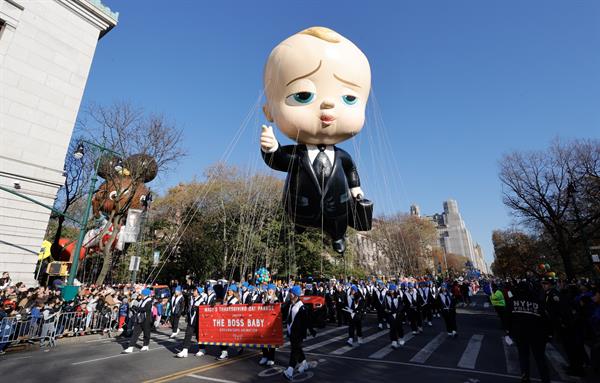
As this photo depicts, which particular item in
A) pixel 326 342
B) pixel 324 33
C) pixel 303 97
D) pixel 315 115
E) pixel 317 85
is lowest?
pixel 326 342

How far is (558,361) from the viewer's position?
7.43 meters

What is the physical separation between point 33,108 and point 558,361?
24004 mm

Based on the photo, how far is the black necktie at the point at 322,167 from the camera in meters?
8.40

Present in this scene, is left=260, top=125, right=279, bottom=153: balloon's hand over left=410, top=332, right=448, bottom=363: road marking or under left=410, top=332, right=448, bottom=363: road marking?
over

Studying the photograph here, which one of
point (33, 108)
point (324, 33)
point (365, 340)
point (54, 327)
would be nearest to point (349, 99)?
point (324, 33)

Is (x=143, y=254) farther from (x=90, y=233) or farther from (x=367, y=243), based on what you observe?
(x=367, y=243)

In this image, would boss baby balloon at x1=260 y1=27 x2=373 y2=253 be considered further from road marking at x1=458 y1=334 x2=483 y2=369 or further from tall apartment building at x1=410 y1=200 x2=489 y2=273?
tall apartment building at x1=410 y1=200 x2=489 y2=273

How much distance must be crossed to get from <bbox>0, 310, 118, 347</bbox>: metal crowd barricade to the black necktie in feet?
34.0

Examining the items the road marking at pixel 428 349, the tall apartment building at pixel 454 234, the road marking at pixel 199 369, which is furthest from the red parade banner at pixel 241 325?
the tall apartment building at pixel 454 234

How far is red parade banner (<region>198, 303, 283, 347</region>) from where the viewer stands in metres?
7.34

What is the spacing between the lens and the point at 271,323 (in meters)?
7.40

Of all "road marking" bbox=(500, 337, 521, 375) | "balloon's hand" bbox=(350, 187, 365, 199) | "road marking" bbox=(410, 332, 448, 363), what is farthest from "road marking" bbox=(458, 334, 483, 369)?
"balloon's hand" bbox=(350, 187, 365, 199)

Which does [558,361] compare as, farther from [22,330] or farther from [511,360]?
[22,330]

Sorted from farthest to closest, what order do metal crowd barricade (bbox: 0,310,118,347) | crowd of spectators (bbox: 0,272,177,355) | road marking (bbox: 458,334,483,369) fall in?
crowd of spectators (bbox: 0,272,177,355) → metal crowd barricade (bbox: 0,310,118,347) → road marking (bbox: 458,334,483,369)
